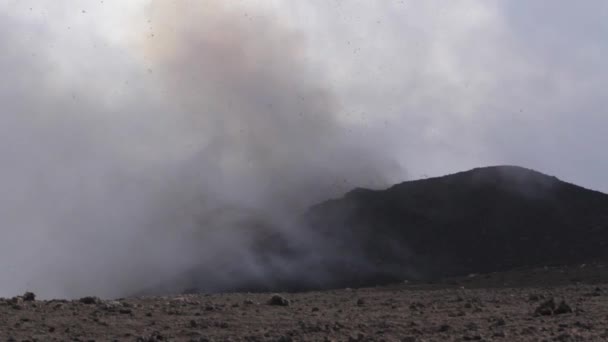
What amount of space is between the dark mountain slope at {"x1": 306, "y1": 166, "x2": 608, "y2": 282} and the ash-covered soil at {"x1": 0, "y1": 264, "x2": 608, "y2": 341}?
17.3m

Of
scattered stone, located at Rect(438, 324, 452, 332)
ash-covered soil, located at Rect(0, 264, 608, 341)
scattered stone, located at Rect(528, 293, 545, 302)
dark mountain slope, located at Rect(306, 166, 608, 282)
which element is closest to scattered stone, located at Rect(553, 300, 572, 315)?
ash-covered soil, located at Rect(0, 264, 608, 341)

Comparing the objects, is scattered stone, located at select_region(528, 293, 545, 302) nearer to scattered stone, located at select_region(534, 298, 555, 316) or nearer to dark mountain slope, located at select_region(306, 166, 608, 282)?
scattered stone, located at select_region(534, 298, 555, 316)

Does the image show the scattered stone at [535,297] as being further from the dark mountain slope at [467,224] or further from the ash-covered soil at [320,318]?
the dark mountain slope at [467,224]

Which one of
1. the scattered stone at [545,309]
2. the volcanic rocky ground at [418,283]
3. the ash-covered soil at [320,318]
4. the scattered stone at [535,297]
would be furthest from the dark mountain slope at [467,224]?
the scattered stone at [545,309]

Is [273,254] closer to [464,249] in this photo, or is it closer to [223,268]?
[223,268]

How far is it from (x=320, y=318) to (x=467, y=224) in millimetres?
29405

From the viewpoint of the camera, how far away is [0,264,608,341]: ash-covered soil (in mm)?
15664

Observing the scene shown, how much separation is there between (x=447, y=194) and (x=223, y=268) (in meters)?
14.2

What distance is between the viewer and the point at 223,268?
43.7 meters

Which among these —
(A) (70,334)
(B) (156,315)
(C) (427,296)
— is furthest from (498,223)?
(A) (70,334)

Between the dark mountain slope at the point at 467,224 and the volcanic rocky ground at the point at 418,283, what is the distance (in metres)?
0.10

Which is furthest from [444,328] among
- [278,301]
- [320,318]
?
[278,301]

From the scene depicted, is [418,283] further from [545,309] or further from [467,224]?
[545,309]

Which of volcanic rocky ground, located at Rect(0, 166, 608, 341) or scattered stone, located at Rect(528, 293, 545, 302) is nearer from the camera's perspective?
volcanic rocky ground, located at Rect(0, 166, 608, 341)
